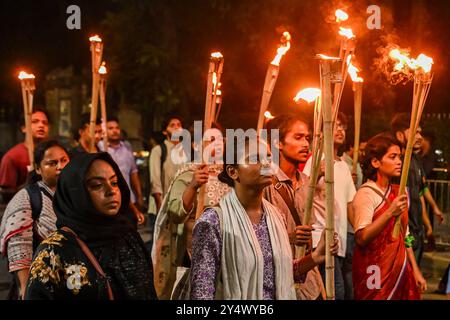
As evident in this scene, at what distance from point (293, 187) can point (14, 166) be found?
3196 mm

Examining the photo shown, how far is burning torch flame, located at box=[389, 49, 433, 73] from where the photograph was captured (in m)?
5.13

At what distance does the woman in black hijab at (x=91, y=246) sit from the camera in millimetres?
3578

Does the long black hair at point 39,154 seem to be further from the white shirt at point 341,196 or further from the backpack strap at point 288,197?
the white shirt at point 341,196

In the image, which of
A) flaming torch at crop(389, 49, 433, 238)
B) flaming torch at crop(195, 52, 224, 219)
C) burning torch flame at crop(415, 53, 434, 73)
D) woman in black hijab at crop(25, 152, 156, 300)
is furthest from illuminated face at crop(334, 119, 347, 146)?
woman in black hijab at crop(25, 152, 156, 300)

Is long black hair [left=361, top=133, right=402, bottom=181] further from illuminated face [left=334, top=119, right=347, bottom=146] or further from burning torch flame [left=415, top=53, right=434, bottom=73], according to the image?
illuminated face [left=334, top=119, right=347, bottom=146]

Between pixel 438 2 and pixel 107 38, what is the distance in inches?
381

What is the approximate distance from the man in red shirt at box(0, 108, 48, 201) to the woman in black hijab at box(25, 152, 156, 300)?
3.84 meters

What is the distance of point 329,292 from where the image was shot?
4352 mm

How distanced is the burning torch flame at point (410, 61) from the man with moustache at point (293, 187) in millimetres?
752

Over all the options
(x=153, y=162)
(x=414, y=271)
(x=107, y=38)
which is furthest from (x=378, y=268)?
(x=107, y=38)

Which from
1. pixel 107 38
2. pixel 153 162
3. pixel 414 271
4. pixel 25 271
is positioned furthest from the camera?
pixel 107 38

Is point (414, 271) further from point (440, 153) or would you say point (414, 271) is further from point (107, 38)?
point (107, 38)

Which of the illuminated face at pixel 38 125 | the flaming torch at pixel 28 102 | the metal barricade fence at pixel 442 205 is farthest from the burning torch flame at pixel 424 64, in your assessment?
the metal barricade fence at pixel 442 205

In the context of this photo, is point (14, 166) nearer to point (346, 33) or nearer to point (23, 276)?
point (23, 276)
